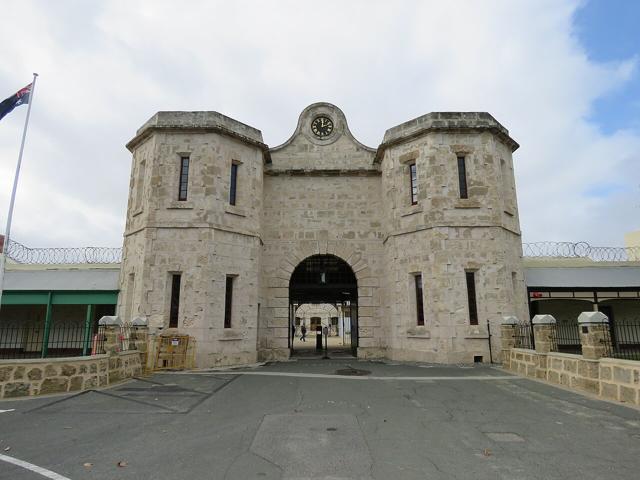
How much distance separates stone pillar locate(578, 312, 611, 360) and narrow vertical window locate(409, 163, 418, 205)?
8.12 meters

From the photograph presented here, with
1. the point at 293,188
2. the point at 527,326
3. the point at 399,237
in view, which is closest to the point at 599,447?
the point at 527,326

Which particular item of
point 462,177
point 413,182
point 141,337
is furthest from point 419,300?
point 141,337

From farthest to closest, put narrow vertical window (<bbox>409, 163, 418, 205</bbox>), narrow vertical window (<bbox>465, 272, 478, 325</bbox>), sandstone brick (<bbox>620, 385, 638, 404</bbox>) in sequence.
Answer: narrow vertical window (<bbox>409, 163, 418, 205</bbox>) → narrow vertical window (<bbox>465, 272, 478, 325</bbox>) → sandstone brick (<bbox>620, 385, 638, 404</bbox>)

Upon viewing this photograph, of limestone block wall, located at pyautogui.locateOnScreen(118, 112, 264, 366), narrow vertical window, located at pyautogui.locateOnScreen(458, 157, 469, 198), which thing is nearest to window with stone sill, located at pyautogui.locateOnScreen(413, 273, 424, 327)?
narrow vertical window, located at pyautogui.locateOnScreen(458, 157, 469, 198)

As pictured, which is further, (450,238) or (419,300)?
(419,300)

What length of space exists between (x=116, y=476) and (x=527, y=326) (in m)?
12.4

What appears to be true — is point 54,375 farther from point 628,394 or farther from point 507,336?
point 507,336

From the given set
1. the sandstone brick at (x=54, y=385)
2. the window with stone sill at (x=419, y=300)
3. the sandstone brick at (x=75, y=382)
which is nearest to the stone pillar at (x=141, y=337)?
the sandstone brick at (x=75, y=382)

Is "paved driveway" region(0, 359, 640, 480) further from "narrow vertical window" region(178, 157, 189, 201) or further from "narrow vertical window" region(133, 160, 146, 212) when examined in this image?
"narrow vertical window" region(133, 160, 146, 212)

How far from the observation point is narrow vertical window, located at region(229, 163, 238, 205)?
15844mm

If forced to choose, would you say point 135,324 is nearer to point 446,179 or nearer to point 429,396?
point 429,396

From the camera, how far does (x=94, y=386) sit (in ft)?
31.3

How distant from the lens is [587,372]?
8961mm

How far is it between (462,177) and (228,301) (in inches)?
413
